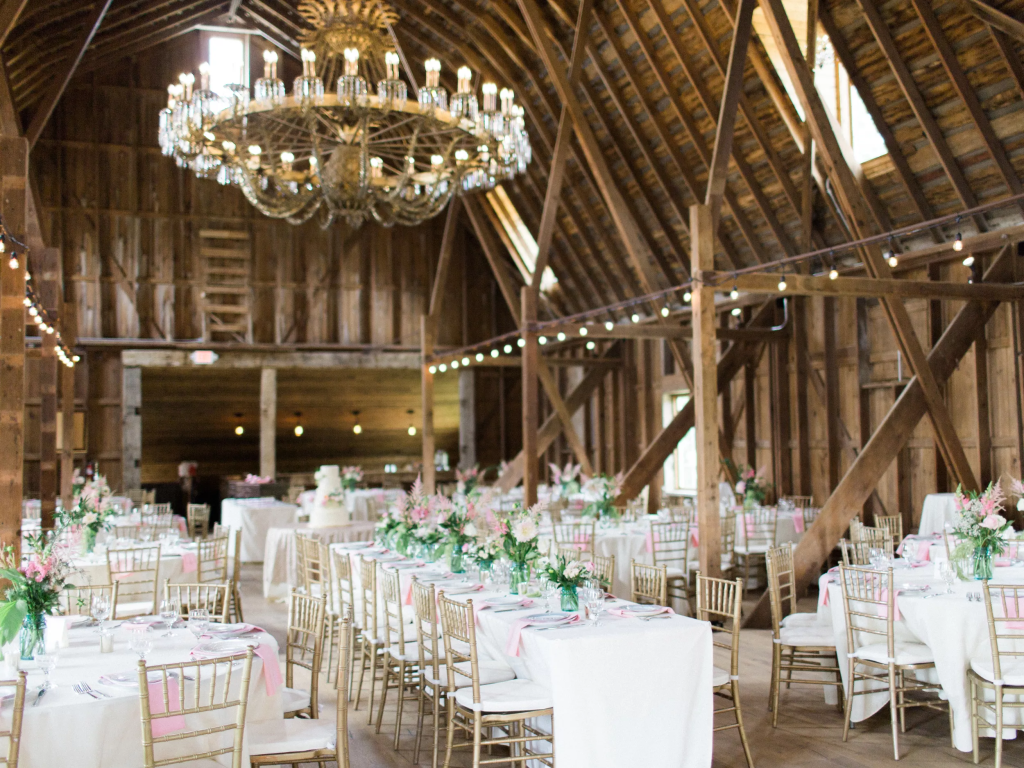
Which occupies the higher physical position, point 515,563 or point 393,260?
point 393,260

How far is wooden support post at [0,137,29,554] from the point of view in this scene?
18.8 ft

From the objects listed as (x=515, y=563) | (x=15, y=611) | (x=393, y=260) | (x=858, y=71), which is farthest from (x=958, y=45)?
→ (x=393, y=260)

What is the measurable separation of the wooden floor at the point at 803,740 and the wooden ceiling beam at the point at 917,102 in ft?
16.6

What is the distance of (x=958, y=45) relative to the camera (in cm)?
831

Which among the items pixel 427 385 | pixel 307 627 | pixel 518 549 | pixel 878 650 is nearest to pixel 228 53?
pixel 427 385

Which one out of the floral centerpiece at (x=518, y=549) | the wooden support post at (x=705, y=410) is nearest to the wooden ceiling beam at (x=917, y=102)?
the wooden support post at (x=705, y=410)

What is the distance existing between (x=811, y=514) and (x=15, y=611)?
8.22m

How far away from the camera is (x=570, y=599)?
4.98 m

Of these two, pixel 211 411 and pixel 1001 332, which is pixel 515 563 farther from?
pixel 211 411

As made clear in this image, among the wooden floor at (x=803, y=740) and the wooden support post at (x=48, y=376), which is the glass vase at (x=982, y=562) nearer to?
the wooden floor at (x=803, y=740)

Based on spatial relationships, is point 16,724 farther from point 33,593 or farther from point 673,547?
point 673,547

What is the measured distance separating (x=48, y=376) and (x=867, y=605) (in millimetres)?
8078

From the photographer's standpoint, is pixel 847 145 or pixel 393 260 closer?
pixel 847 145

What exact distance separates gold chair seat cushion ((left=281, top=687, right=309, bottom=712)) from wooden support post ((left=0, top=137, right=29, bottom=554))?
7.06ft
